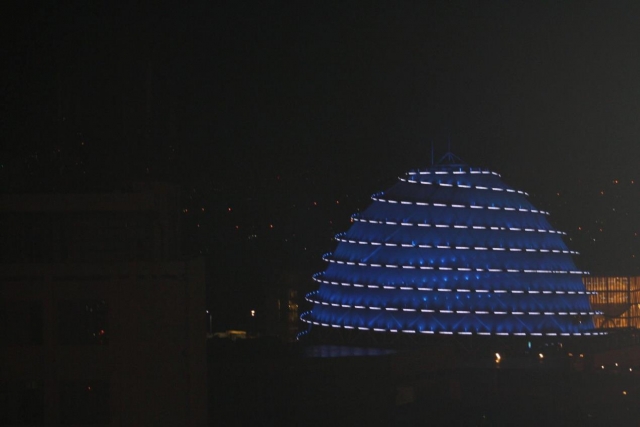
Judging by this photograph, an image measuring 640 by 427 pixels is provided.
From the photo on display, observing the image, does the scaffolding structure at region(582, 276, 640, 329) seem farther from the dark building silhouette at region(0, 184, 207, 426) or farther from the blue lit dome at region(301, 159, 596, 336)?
the dark building silhouette at region(0, 184, 207, 426)

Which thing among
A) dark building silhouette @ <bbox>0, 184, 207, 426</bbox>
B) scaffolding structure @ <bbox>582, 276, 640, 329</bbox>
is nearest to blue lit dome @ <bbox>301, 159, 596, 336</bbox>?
scaffolding structure @ <bbox>582, 276, 640, 329</bbox>

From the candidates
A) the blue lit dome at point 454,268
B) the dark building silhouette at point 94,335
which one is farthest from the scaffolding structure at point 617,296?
the dark building silhouette at point 94,335

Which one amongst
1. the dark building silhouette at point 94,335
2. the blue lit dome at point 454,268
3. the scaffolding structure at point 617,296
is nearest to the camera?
the dark building silhouette at point 94,335

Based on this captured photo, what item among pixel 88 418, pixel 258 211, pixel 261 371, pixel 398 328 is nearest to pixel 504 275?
pixel 398 328

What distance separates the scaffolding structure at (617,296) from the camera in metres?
80.9

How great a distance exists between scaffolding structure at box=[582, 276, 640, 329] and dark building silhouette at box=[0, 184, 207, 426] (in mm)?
53232

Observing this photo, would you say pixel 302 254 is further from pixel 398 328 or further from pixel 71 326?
pixel 71 326

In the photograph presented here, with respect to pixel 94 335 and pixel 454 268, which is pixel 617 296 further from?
pixel 94 335

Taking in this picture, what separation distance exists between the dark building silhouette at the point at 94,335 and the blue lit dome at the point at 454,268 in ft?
111

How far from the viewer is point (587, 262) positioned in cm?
8150

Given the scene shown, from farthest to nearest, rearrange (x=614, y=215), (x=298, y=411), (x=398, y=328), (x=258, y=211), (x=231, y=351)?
1. (x=614, y=215)
2. (x=258, y=211)
3. (x=398, y=328)
4. (x=231, y=351)
5. (x=298, y=411)

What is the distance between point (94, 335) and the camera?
30.0 meters

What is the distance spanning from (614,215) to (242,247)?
21.4 metres

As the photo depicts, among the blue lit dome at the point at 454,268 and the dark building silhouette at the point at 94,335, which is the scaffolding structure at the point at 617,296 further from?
the dark building silhouette at the point at 94,335
